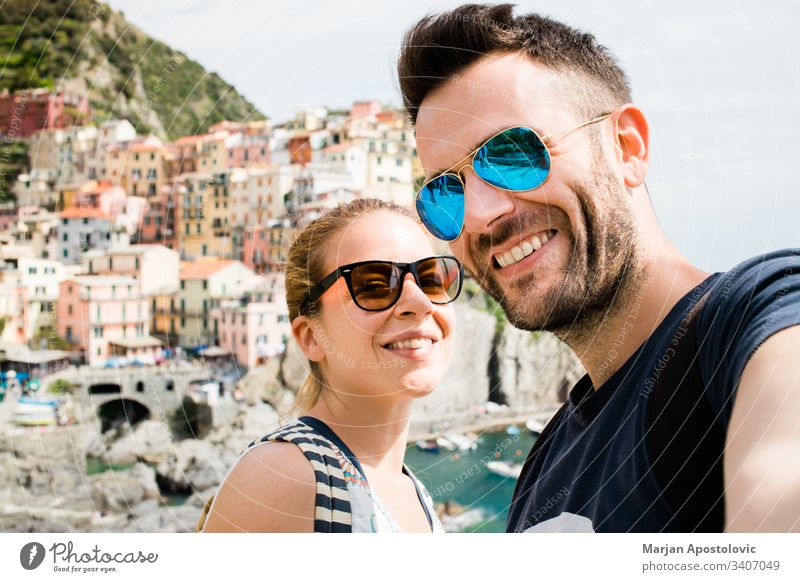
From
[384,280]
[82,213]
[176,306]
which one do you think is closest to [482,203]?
[384,280]

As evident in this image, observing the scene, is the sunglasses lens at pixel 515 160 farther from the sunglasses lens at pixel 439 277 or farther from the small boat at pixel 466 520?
the small boat at pixel 466 520

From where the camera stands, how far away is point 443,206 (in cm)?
98

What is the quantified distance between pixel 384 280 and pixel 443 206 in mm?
124

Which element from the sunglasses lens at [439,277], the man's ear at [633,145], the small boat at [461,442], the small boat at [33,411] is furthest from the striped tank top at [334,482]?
the small boat at [33,411]

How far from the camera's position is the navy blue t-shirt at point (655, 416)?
1.80 feet

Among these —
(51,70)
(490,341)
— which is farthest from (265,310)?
(51,70)

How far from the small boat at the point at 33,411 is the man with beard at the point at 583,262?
9363 mm

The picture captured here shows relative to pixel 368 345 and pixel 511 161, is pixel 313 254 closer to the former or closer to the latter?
pixel 368 345

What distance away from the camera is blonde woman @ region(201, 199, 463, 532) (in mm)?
880

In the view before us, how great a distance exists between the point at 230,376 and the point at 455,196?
7791 mm

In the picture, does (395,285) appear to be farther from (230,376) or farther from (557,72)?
(230,376)

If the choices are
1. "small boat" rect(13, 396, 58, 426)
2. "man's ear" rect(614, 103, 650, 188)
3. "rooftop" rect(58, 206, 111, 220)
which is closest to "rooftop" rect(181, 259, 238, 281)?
"man's ear" rect(614, 103, 650, 188)

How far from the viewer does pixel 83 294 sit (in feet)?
16.5
